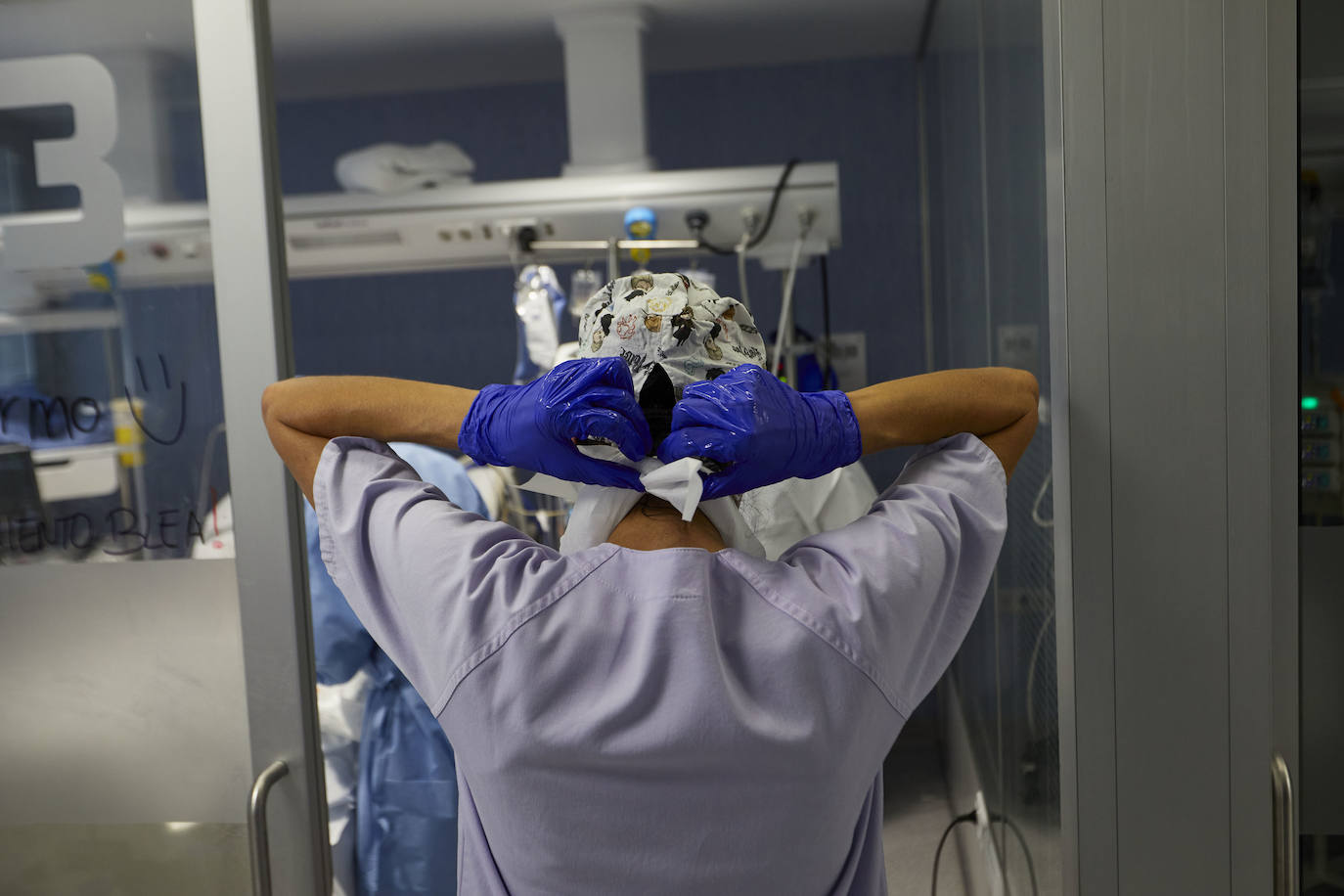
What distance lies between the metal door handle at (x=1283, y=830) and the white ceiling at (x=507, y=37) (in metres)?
2.15

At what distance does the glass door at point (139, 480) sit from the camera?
1.09m

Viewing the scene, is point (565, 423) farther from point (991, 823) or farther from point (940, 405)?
point (991, 823)

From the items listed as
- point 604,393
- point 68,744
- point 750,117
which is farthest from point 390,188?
point 604,393

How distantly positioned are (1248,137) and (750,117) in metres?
2.25

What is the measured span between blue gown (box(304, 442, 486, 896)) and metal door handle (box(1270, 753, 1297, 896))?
4.11 ft

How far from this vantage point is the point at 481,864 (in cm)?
85

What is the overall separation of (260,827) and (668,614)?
646 millimetres

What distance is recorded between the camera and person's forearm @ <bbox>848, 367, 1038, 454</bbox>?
2.79 ft

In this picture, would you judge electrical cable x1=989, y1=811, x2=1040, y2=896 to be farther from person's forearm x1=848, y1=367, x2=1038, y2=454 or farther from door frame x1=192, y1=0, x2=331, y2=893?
door frame x1=192, y1=0, x2=331, y2=893

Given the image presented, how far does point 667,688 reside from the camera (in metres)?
0.73

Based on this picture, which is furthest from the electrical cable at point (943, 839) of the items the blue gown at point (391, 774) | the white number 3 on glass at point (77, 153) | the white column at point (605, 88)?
the white column at point (605, 88)

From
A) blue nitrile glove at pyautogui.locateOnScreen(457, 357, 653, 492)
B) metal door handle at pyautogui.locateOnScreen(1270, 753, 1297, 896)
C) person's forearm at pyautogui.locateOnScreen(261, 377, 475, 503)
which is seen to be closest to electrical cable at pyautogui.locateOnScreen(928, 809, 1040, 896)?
metal door handle at pyautogui.locateOnScreen(1270, 753, 1297, 896)

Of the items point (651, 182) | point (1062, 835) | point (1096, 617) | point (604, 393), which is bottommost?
point (1062, 835)

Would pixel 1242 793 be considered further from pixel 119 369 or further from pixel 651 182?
pixel 651 182
